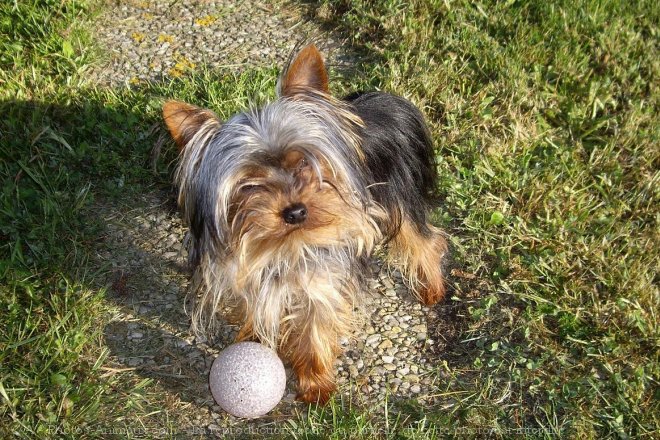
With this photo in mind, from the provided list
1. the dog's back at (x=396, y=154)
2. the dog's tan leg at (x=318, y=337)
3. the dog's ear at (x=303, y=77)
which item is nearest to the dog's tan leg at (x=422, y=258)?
the dog's back at (x=396, y=154)

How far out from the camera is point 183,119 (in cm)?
290

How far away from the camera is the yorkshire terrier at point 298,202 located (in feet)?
9.30

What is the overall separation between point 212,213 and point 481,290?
187 cm

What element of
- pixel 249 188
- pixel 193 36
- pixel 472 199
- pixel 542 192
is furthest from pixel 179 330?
pixel 193 36

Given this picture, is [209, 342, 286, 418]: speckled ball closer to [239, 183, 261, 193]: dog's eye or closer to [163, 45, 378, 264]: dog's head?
[163, 45, 378, 264]: dog's head

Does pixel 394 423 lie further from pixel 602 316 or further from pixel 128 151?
pixel 128 151

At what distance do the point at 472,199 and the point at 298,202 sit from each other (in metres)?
1.91

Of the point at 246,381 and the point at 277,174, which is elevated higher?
the point at 277,174

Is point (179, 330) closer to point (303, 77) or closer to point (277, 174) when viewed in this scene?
point (277, 174)

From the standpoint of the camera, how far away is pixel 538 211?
432cm

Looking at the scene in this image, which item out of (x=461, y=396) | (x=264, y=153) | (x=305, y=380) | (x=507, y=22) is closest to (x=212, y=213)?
(x=264, y=153)

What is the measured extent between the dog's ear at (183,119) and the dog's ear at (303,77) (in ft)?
1.21

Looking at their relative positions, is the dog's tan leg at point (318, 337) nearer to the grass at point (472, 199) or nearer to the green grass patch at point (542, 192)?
the grass at point (472, 199)

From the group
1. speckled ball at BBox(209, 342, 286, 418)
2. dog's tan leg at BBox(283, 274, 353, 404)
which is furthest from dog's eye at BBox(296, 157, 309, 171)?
speckled ball at BBox(209, 342, 286, 418)
